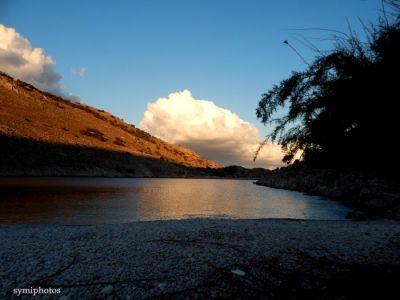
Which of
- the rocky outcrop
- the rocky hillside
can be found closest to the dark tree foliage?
the rocky outcrop

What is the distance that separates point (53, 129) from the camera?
81250 millimetres

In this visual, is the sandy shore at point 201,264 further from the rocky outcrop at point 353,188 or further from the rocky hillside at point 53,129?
the rocky hillside at point 53,129

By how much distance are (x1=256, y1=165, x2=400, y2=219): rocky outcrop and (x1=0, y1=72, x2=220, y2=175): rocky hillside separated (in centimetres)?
4996

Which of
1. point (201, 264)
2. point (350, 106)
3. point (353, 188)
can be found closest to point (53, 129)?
point (353, 188)

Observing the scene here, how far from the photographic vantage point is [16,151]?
6562cm

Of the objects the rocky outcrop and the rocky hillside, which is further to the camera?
the rocky hillside

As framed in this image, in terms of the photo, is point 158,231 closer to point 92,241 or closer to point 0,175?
point 92,241

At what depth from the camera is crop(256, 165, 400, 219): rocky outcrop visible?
19.5 m

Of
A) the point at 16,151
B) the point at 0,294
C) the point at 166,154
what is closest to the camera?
the point at 0,294

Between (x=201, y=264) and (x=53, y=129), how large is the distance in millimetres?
82148

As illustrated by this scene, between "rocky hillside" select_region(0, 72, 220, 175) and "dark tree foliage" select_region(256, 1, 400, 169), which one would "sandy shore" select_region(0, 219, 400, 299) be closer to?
"dark tree foliage" select_region(256, 1, 400, 169)

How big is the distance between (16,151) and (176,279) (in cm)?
6875

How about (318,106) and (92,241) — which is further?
(92,241)

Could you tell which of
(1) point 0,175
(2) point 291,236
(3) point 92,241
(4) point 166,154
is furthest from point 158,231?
(4) point 166,154
